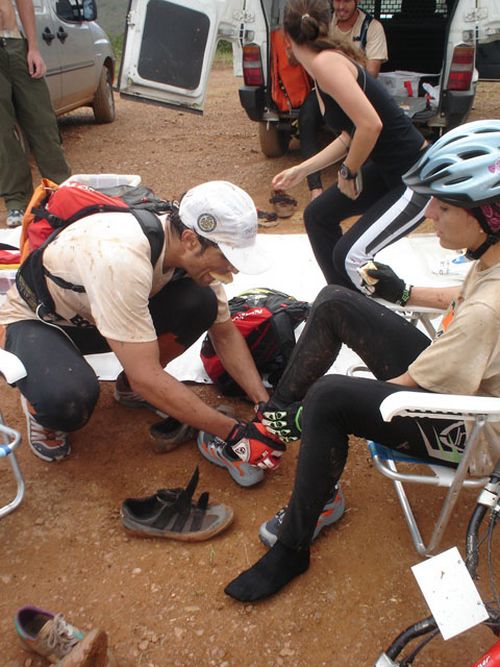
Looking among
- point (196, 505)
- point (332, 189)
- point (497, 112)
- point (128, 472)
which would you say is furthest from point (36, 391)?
point (497, 112)

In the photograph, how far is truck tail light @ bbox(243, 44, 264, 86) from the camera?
498 centimetres

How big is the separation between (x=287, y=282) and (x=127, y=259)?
201 cm

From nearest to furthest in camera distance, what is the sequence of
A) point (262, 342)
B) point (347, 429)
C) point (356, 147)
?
1. point (347, 429)
2. point (356, 147)
3. point (262, 342)

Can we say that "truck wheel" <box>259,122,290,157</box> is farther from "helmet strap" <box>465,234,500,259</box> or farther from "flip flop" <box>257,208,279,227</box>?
"helmet strap" <box>465,234,500,259</box>

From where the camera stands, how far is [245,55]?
5.04m

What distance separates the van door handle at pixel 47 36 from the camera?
5.52m

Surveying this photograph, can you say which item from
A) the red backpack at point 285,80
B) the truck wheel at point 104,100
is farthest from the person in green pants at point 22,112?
the truck wheel at point 104,100

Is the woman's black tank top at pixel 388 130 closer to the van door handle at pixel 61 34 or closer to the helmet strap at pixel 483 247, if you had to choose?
the helmet strap at pixel 483 247

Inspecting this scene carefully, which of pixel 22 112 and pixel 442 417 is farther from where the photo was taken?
pixel 22 112

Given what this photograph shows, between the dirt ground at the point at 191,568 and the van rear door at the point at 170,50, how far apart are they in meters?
2.81

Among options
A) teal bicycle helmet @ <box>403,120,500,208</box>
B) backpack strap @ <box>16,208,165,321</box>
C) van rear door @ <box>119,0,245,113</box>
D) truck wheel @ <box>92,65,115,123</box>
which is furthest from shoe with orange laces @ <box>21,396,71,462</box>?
truck wheel @ <box>92,65,115,123</box>

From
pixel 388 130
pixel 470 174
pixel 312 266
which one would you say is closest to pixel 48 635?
pixel 470 174

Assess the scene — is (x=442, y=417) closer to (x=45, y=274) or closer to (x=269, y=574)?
(x=269, y=574)

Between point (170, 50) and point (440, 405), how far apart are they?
3909 mm
